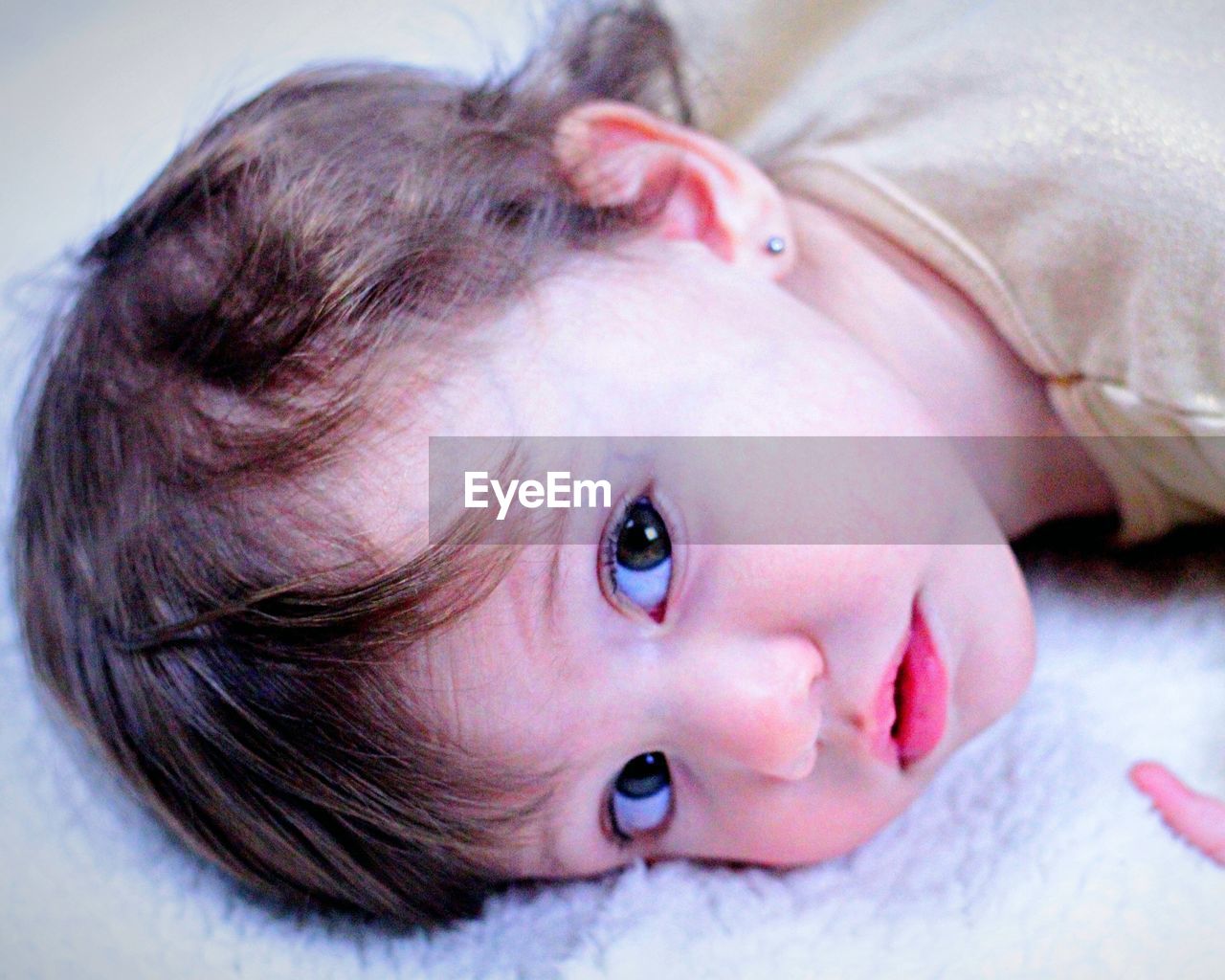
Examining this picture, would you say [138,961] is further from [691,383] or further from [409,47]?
[409,47]

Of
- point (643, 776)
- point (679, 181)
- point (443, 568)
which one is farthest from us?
point (679, 181)

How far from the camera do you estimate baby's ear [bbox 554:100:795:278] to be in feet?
2.84

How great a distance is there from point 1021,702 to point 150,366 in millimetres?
686

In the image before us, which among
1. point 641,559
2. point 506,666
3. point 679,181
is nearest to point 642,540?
point 641,559

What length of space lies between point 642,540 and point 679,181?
34 cm

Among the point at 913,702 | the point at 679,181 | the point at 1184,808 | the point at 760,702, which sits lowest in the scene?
the point at 1184,808

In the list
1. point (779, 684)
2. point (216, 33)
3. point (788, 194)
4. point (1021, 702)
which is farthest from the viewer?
point (216, 33)

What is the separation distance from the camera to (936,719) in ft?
2.49

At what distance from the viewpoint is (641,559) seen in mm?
700

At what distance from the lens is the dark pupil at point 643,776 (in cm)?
75

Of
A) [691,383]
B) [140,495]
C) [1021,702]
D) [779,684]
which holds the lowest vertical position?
[1021,702]

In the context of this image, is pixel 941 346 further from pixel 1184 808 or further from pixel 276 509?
pixel 276 509

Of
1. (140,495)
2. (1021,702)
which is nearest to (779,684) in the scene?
(1021,702)

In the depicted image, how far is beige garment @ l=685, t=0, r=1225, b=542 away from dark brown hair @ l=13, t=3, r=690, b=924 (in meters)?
0.26
